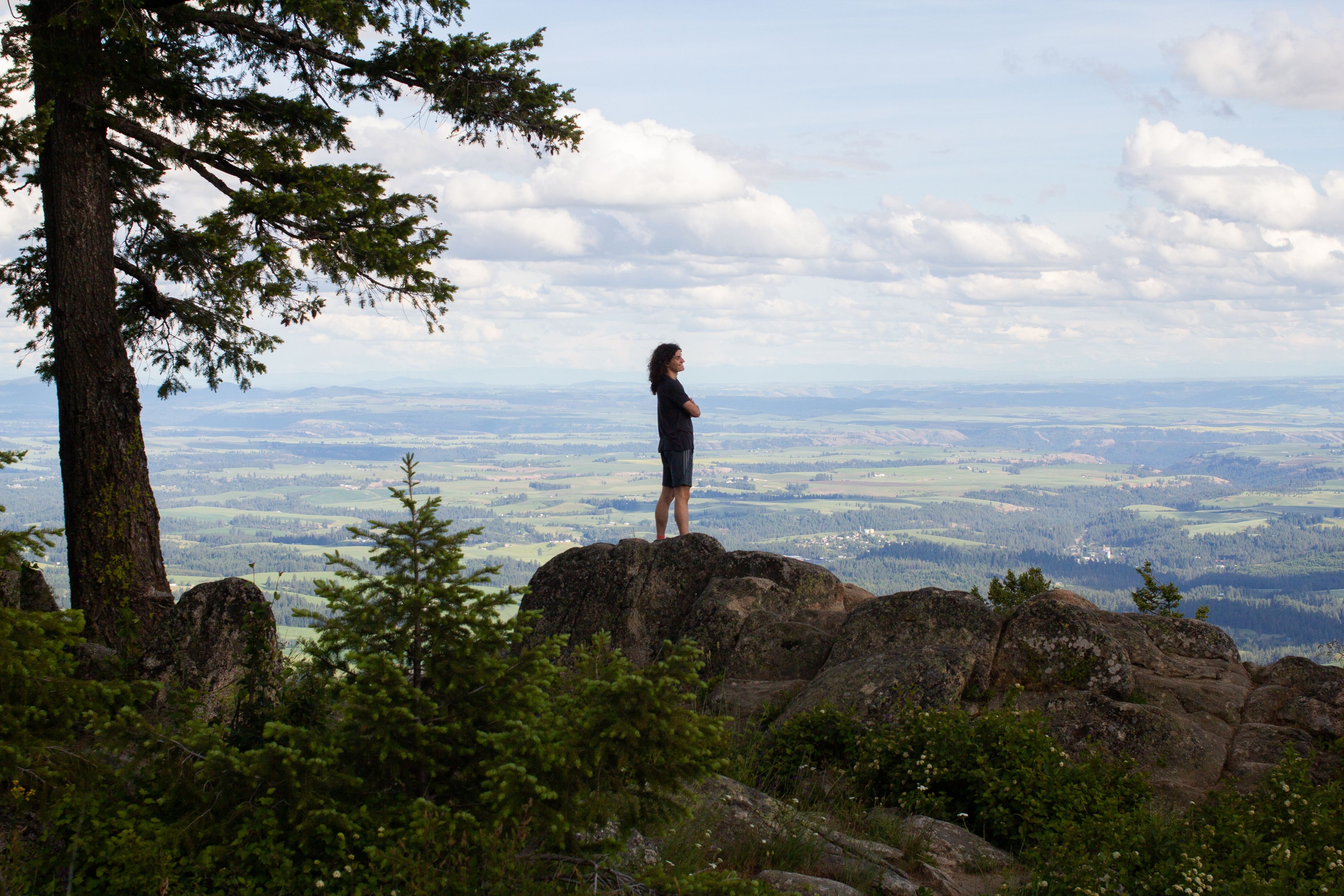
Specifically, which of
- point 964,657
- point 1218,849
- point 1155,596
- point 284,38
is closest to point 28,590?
point 284,38

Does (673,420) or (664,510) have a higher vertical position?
(673,420)

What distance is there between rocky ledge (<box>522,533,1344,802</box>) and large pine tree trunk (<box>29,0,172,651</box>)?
430 cm

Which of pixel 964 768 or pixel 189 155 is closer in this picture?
pixel 964 768

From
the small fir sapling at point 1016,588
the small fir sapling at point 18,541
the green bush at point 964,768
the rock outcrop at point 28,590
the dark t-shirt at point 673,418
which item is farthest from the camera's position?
the small fir sapling at point 1016,588

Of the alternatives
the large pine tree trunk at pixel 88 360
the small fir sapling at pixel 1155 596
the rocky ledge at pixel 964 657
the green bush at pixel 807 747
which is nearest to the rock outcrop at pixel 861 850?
the green bush at pixel 807 747

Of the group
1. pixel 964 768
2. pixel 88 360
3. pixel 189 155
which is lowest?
pixel 964 768

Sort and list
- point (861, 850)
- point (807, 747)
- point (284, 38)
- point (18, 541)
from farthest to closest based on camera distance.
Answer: point (284, 38) < point (807, 747) < point (18, 541) < point (861, 850)

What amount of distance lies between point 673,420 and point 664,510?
136 centimetres

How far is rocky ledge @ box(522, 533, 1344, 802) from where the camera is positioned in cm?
734

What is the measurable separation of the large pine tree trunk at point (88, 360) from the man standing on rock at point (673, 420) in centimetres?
568

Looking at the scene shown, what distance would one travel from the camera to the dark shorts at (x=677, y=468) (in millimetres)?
11727

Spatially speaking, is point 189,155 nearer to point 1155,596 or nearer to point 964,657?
point 964,657

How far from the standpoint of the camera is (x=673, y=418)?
38.1ft

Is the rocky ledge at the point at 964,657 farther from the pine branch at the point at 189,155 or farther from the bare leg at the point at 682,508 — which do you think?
the pine branch at the point at 189,155
